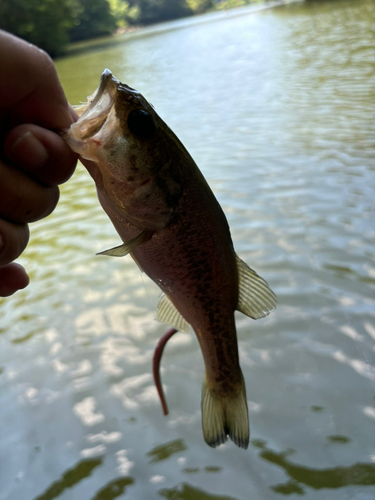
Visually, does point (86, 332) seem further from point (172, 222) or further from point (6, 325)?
point (172, 222)

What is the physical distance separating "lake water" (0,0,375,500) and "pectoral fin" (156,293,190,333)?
102 cm

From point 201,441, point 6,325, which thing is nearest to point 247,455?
point 201,441

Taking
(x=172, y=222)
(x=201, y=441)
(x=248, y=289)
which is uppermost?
(x=172, y=222)

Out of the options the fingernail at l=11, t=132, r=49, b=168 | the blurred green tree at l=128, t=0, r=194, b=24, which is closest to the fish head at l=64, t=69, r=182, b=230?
the fingernail at l=11, t=132, r=49, b=168

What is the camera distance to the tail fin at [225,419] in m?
1.78

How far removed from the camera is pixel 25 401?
2.89m

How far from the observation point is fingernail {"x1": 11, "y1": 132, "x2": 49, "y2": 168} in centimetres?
124

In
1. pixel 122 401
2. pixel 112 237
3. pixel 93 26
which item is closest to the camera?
pixel 122 401

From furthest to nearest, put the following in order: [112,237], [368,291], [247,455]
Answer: [112,237], [368,291], [247,455]

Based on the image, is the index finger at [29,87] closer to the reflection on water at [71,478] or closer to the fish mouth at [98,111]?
the fish mouth at [98,111]

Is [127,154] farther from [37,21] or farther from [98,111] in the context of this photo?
[37,21]

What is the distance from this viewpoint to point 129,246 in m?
1.40

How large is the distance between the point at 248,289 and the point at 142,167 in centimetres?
69

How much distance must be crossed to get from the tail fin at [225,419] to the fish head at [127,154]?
0.89 meters
